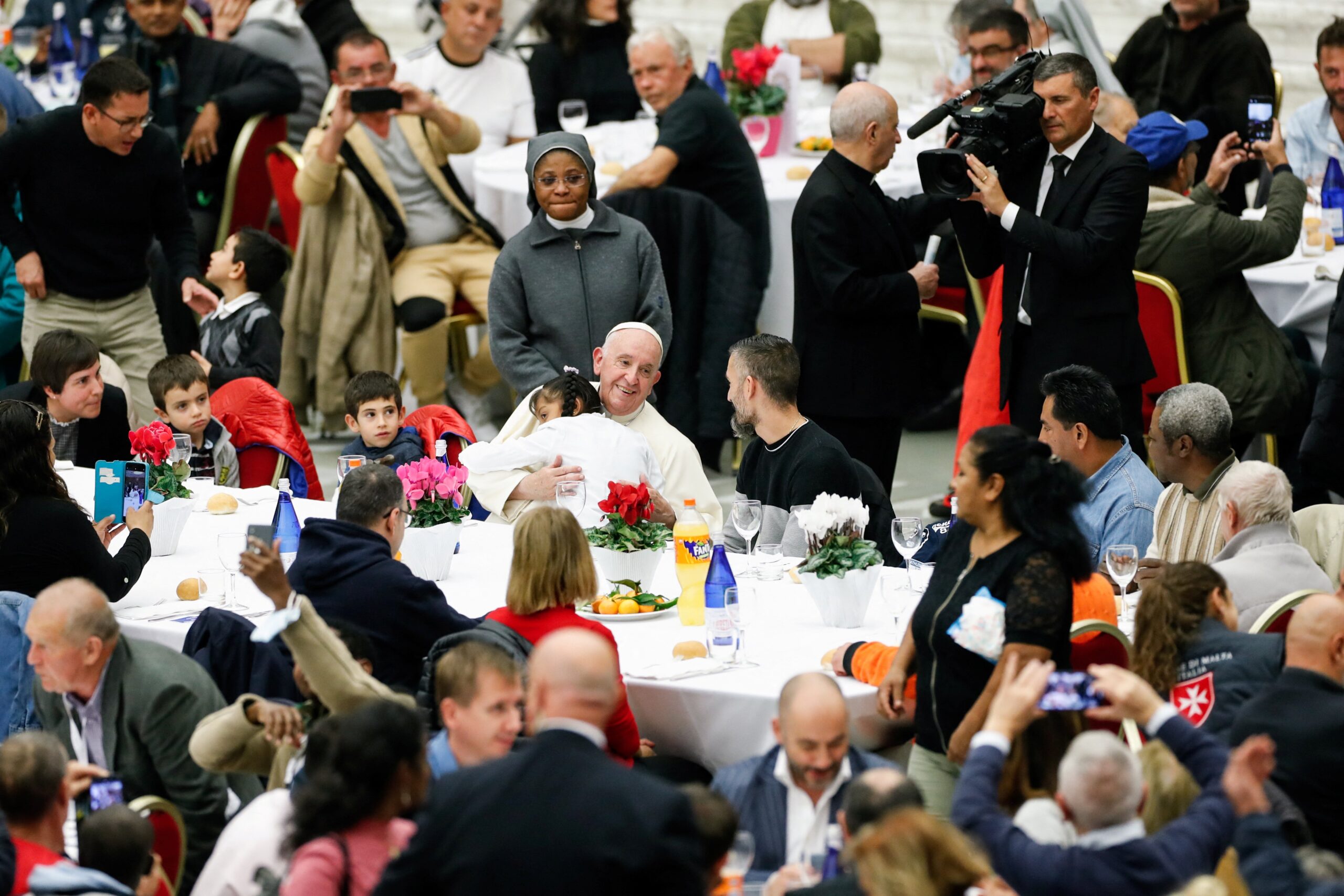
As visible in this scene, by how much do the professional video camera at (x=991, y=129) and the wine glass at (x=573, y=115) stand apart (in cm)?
257

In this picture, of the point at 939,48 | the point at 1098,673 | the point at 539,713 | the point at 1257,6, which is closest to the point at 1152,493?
the point at 1098,673

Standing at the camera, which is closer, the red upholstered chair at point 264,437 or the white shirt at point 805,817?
the white shirt at point 805,817

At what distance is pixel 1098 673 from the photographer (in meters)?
3.18

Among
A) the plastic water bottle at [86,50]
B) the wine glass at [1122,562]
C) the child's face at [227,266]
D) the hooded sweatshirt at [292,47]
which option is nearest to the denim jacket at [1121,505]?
the wine glass at [1122,562]

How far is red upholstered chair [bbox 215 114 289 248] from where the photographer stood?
8.14m

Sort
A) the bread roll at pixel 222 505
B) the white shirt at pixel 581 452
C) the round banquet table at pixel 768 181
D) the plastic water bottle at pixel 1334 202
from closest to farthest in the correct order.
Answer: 1. the white shirt at pixel 581 452
2. the bread roll at pixel 222 505
3. the plastic water bottle at pixel 1334 202
4. the round banquet table at pixel 768 181

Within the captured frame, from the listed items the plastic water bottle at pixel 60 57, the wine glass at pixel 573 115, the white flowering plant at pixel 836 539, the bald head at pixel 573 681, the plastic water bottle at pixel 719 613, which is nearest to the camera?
the bald head at pixel 573 681

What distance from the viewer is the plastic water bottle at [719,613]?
4.02 metres

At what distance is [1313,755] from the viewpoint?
3.31m

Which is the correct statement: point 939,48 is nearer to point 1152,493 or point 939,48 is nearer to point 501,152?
point 501,152

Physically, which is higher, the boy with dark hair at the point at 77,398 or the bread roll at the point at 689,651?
the boy with dark hair at the point at 77,398

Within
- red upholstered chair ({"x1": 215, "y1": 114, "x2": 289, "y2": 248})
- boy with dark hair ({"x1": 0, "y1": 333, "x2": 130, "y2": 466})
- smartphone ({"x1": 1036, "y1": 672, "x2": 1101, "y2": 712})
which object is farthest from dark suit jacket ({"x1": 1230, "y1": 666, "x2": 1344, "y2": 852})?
red upholstered chair ({"x1": 215, "y1": 114, "x2": 289, "y2": 248})

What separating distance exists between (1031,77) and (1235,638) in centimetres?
240

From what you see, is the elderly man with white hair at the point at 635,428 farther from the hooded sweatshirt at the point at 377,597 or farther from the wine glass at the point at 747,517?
the hooded sweatshirt at the point at 377,597
